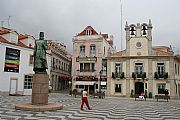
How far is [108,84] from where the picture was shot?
3703 cm

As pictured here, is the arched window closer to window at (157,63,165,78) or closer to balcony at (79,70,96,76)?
window at (157,63,165,78)

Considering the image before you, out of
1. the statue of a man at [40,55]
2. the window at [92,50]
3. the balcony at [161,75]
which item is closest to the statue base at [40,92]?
the statue of a man at [40,55]

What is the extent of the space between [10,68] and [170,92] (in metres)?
23.2

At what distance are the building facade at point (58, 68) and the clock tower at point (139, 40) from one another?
14.2 m

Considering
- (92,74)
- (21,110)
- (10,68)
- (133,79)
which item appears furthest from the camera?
(92,74)

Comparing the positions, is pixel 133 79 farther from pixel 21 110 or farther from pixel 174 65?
pixel 21 110

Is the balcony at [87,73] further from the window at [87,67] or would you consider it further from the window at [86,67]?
the window at [86,67]

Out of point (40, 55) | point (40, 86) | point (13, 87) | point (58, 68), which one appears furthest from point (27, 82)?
point (40, 86)

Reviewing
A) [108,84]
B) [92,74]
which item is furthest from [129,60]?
[92,74]

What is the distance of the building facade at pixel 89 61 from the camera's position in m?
40.5

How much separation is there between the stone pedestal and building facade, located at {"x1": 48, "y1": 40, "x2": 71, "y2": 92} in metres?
26.4

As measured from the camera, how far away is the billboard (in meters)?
29.4

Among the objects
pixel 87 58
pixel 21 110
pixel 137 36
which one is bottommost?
pixel 21 110

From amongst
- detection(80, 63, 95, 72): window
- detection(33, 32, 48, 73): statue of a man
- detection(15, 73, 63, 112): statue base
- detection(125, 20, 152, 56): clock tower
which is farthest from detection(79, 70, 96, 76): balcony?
detection(15, 73, 63, 112): statue base
